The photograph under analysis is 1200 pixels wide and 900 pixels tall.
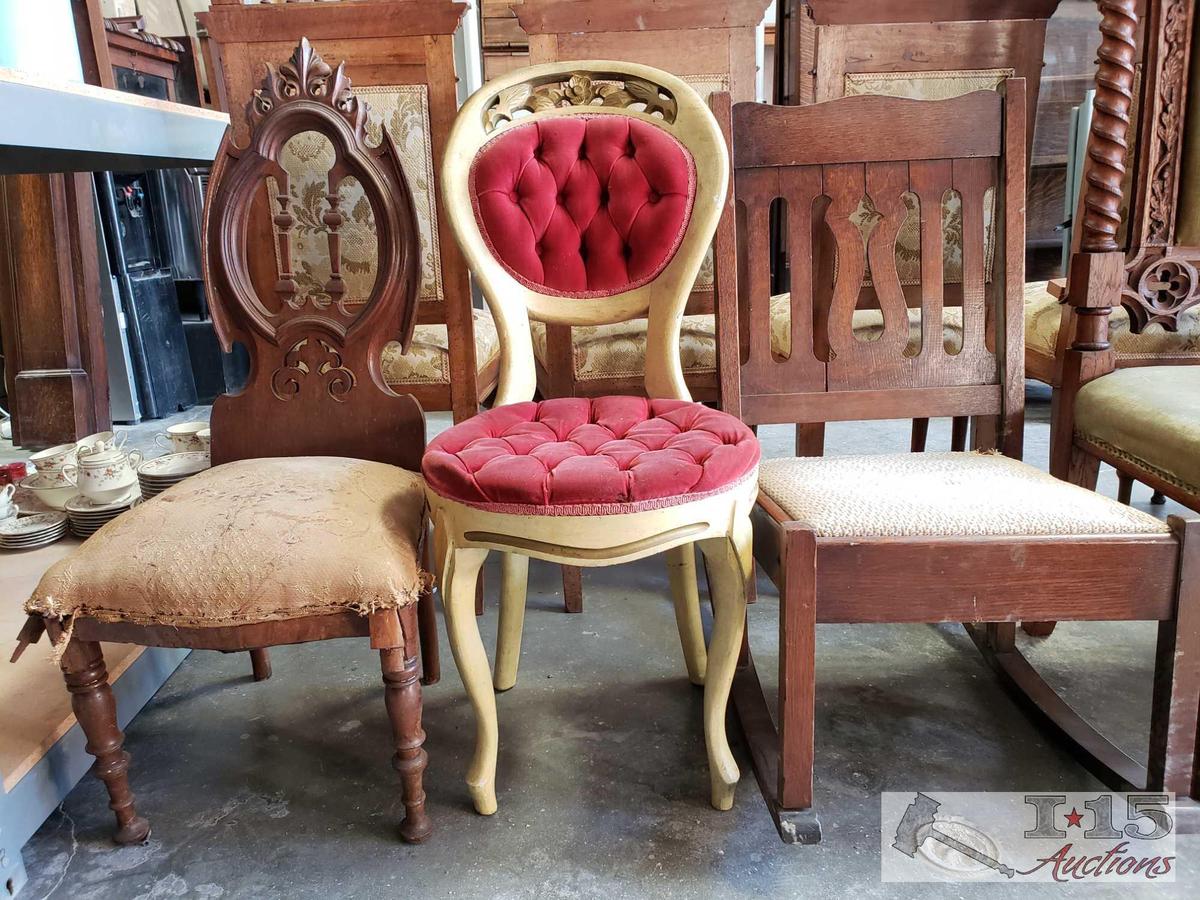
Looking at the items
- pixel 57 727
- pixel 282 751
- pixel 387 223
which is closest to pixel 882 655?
pixel 282 751

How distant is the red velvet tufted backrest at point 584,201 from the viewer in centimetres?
144

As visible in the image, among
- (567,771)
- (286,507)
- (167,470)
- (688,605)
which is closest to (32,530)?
(167,470)

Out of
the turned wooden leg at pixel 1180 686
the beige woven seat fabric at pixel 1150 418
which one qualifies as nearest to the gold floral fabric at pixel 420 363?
the beige woven seat fabric at pixel 1150 418

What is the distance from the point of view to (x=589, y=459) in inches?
43.4

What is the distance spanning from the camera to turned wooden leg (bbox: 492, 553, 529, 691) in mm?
1512

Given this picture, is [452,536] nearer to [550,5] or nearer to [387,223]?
[387,223]

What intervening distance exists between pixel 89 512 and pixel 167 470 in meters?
0.22

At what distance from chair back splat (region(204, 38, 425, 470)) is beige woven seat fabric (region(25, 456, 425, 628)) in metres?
0.32

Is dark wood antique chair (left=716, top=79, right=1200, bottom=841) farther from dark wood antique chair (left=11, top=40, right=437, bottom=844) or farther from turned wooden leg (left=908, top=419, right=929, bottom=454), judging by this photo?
turned wooden leg (left=908, top=419, right=929, bottom=454)

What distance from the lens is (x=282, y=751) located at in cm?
144

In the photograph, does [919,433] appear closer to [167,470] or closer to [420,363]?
[420,363]

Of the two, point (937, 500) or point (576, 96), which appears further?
point (576, 96)

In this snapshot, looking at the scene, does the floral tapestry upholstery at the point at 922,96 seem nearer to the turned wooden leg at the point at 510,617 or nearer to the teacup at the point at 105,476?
the turned wooden leg at the point at 510,617

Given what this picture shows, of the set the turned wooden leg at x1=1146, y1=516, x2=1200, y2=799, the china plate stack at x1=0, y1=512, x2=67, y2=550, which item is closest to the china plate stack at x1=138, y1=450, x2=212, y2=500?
the china plate stack at x1=0, y1=512, x2=67, y2=550
